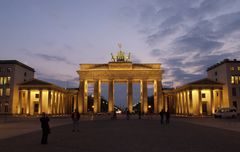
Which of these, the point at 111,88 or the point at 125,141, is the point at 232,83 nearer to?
the point at 111,88

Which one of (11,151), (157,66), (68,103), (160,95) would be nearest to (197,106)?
(160,95)

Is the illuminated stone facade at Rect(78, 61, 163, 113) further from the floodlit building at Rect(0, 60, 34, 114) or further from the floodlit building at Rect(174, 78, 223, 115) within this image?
the floodlit building at Rect(0, 60, 34, 114)

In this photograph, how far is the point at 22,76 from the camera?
95000 millimetres

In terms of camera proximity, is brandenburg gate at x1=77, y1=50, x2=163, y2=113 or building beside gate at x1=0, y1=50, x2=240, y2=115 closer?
building beside gate at x1=0, y1=50, x2=240, y2=115

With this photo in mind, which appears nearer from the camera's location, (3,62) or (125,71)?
(3,62)

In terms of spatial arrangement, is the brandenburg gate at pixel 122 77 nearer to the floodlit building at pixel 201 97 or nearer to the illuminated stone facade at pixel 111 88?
the illuminated stone facade at pixel 111 88

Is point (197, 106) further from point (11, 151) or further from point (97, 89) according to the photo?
point (11, 151)

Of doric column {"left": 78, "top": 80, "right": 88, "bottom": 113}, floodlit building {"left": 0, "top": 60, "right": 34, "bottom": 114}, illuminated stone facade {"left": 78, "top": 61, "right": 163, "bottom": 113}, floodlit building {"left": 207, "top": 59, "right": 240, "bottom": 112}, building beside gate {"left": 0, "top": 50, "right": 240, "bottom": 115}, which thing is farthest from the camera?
doric column {"left": 78, "top": 80, "right": 88, "bottom": 113}

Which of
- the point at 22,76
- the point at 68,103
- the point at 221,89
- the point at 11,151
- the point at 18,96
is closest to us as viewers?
the point at 11,151

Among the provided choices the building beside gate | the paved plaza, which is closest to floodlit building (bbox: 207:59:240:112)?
the building beside gate

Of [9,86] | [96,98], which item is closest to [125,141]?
[9,86]

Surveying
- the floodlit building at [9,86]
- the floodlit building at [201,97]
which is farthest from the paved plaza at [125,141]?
the floodlit building at [9,86]

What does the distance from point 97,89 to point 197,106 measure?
33.0 meters

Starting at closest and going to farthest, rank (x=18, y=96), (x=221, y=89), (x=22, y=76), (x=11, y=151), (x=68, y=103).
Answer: (x=11, y=151), (x=221, y=89), (x=18, y=96), (x=22, y=76), (x=68, y=103)
